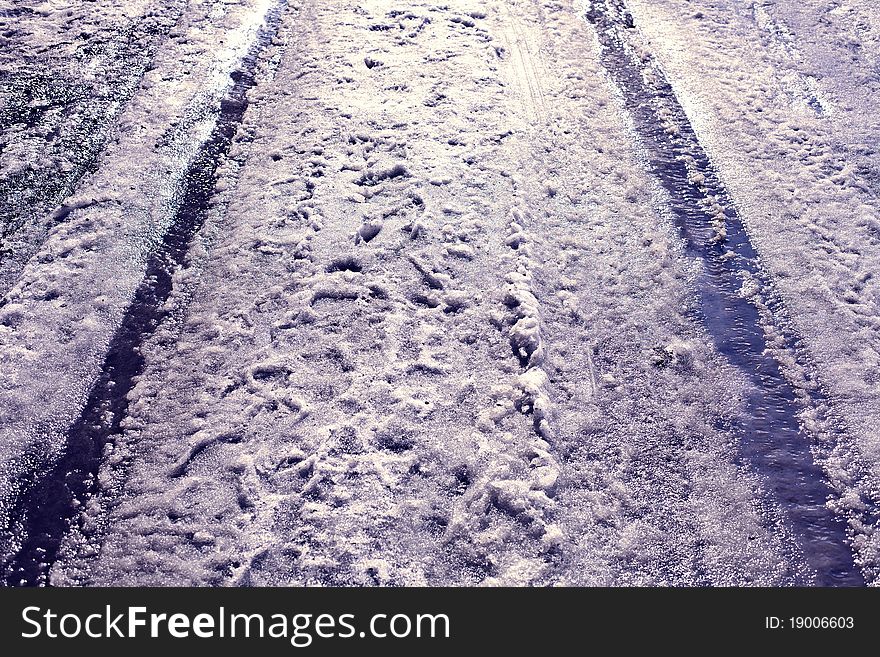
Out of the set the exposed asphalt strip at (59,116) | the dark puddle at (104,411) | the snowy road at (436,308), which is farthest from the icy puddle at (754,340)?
the exposed asphalt strip at (59,116)

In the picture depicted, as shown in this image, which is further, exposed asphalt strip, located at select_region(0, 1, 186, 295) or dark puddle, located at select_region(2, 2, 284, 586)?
exposed asphalt strip, located at select_region(0, 1, 186, 295)

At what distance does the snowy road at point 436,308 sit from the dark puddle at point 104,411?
0.01 meters

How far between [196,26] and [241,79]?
2.92ft

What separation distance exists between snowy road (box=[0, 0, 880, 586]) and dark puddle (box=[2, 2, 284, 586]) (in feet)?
0.04

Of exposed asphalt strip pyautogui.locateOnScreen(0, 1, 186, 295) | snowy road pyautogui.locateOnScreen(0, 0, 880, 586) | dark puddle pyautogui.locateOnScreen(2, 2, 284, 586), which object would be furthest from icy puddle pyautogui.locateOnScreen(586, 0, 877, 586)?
exposed asphalt strip pyautogui.locateOnScreen(0, 1, 186, 295)

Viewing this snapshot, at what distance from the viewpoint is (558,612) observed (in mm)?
2148

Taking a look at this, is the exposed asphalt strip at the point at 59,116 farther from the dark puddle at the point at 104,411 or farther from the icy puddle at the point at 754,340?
the icy puddle at the point at 754,340

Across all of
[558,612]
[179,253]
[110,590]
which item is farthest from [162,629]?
[179,253]

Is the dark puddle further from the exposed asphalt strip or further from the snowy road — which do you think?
the exposed asphalt strip

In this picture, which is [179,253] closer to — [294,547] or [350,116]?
[350,116]

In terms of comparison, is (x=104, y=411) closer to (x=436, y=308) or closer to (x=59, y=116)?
(x=436, y=308)

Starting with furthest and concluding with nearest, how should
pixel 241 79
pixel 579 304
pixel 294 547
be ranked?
pixel 241 79 → pixel 579 304 → pixel 294 547

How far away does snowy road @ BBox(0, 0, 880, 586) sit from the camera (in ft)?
7.60

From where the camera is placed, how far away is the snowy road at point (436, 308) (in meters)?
2.32
